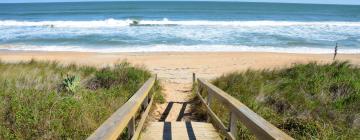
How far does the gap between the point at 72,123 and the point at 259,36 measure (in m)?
28.2

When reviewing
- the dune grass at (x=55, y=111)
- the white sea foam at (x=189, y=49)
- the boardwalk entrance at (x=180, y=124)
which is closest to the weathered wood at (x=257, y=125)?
the boardwalk entrance at (x=180, y=124)

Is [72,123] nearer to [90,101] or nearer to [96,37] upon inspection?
[90,101]

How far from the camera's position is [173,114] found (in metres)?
8.24

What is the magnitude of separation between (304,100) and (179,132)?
8.87 feet

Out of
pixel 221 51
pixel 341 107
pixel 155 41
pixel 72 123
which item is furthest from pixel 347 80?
pixel 155 41

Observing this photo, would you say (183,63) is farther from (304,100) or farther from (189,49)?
(304,100)

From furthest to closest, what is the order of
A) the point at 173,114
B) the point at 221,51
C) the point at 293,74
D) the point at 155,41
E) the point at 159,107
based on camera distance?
the point at 155,41
the point at 221,51
the point at 293,74
the point at 159,107
the point at 173,114

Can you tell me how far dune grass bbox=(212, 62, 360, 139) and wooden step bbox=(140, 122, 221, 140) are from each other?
420 mm

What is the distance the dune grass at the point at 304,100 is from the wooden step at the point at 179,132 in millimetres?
420

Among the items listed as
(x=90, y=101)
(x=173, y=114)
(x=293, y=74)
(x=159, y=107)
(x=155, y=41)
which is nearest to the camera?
(x=90, y=101)

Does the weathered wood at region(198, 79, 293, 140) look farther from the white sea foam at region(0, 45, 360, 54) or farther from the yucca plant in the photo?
the white sea foam at region(0, 45, 360, 54)

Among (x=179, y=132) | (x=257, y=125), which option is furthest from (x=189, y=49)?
(x=257, y=125)

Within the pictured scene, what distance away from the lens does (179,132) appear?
19.4 ft

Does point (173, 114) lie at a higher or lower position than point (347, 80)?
lower
